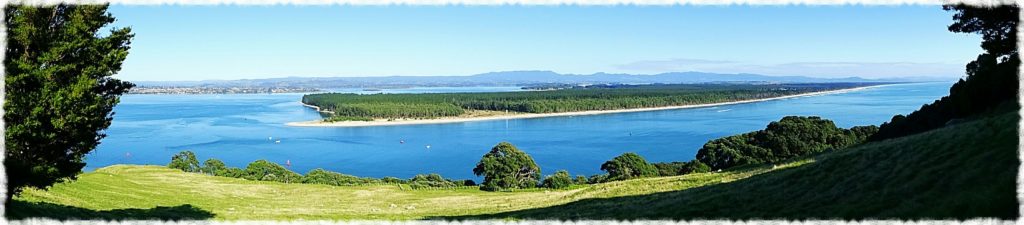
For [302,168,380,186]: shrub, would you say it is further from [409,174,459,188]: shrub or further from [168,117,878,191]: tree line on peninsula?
[409,174,459,188]: shrub

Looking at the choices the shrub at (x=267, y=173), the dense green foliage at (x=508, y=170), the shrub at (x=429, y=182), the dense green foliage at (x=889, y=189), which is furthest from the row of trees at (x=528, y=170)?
the dense green foliage at (x=889, y=189)

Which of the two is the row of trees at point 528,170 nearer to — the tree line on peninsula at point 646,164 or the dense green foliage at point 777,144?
the tree line on peninsula at point 646,164

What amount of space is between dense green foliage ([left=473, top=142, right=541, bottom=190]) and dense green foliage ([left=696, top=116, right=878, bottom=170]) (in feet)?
59.2

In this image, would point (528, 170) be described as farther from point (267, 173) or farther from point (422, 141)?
point (422, 141)

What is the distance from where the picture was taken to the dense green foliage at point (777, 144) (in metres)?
66.1

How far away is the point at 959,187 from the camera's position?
10.5m

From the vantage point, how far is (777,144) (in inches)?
2699

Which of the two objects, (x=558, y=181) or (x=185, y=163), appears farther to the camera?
(x=185, y=163)

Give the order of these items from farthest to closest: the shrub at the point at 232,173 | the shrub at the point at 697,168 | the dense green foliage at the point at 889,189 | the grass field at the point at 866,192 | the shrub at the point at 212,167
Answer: the shrub at the point at 212,167, the shrub at the point at 232,173, the shrub at the point at 697,168, the grass field at the point at 866,192, the dense green foliage at the point at 889,189

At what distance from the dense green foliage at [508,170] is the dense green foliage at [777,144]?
1805 centimetres

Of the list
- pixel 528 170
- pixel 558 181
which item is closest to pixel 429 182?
pixel 528 170

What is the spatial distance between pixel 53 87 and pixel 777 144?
66315mm

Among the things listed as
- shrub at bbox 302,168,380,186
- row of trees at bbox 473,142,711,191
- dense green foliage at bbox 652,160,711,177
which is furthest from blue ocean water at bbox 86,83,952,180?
shrub at bbox 302,168,380,186

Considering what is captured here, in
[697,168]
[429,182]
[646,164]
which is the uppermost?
[697,168]
